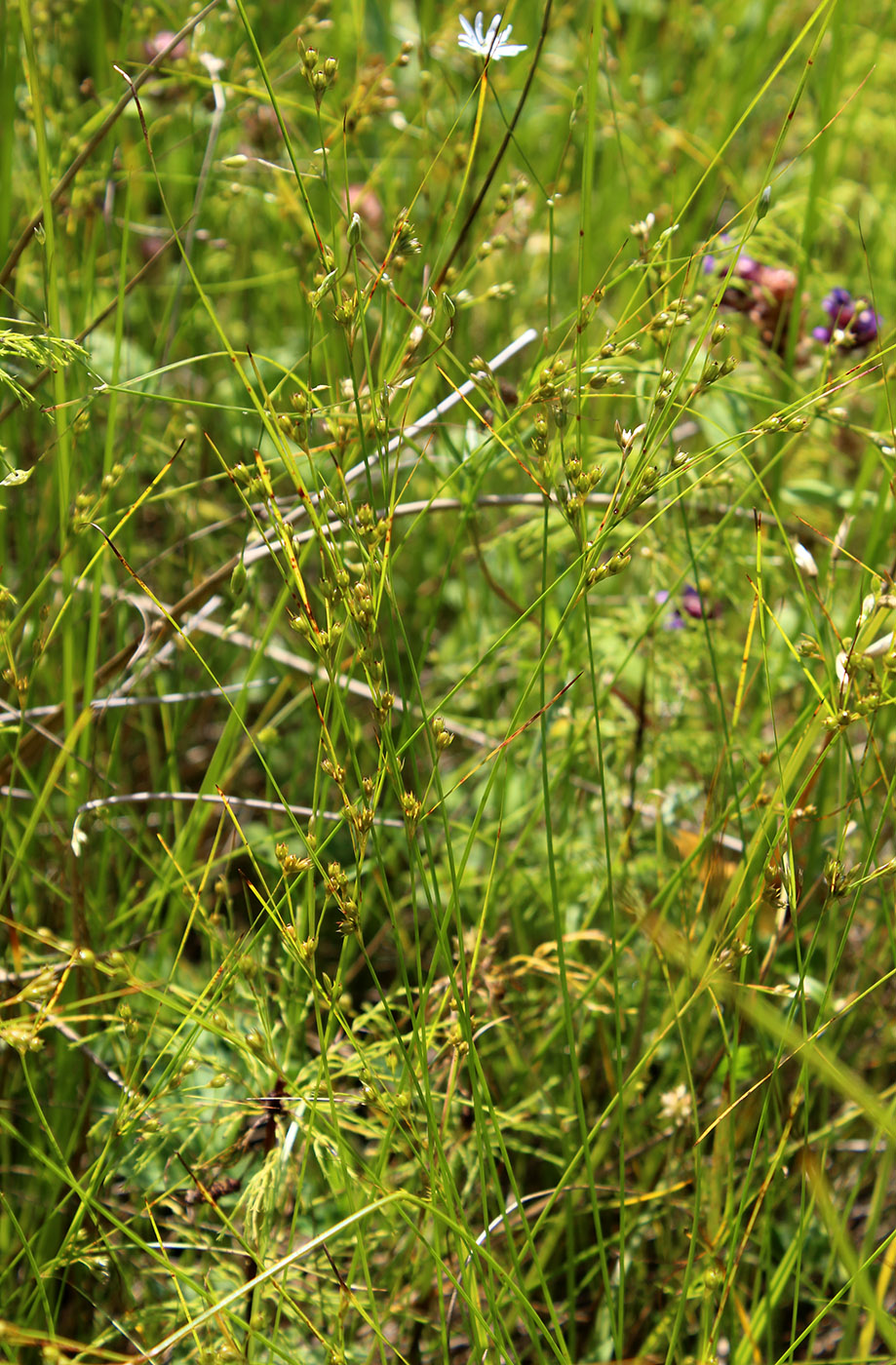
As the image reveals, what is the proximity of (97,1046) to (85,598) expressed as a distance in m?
0.53

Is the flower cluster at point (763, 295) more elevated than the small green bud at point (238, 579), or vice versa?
the flower cluster at point (763, 295)

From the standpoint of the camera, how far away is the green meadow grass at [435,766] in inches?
31.0

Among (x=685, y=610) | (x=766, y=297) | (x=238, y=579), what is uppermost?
(x=766, y=297)

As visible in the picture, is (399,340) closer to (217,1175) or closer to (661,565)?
(661,565)

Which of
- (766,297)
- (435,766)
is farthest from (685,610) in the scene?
(435,766)

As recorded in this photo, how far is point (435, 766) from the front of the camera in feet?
2.36

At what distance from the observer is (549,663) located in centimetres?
138

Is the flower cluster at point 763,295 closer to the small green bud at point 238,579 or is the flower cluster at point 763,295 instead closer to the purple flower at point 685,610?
the purple flower at point 685,610

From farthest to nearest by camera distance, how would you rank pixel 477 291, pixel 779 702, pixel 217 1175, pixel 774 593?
pixel 477 291 < pixel 779 702 < pixel 774 593 < pixel 217 1175

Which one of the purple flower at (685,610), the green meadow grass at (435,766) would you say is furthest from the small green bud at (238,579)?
the purple flower at (685,610)

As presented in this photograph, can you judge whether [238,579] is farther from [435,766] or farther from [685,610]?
[685,610]

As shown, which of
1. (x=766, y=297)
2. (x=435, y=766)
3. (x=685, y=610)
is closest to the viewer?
(x=435, y=766)

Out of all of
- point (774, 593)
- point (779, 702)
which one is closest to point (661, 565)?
point (774, 593)

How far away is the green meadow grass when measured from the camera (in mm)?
788
